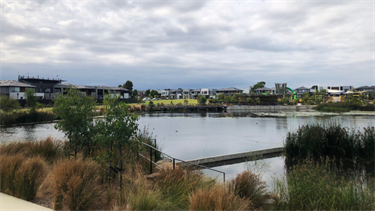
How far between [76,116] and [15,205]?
2.84 meters

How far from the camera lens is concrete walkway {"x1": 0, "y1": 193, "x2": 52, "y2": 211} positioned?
452cm

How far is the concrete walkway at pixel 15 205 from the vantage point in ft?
14.8

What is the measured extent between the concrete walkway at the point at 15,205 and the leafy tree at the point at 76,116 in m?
2.18

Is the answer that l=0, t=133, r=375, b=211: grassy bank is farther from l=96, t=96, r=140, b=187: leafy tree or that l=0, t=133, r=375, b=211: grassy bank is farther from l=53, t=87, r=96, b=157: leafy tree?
l=53, t=87, r=96, b=157: leafy tree

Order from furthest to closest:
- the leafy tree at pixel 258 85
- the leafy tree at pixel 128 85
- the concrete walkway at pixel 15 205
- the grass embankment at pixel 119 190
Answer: the leafy tree at pixel 258 85
the leafy tree at pixel 128 85
the concrete walkway at pixel 15 205
the grass embankment at pixel 119 190

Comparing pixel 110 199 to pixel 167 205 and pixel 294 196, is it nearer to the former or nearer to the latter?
pixel 167 205

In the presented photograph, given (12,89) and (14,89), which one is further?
(14,89)

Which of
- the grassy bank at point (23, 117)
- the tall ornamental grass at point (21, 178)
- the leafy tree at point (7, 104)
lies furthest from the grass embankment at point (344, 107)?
the tall ornamental grass at point (21, 178)

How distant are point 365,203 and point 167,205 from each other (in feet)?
11.9

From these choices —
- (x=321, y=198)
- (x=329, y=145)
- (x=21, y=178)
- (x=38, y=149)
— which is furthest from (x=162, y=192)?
(x=329, y=145)

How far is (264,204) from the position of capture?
5273 millimetres

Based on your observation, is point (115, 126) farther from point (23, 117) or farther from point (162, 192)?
point (23, 117)

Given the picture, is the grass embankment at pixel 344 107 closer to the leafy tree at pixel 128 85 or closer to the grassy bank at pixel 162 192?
the grassy bank at pixel 162 192

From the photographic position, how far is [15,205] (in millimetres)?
4672
